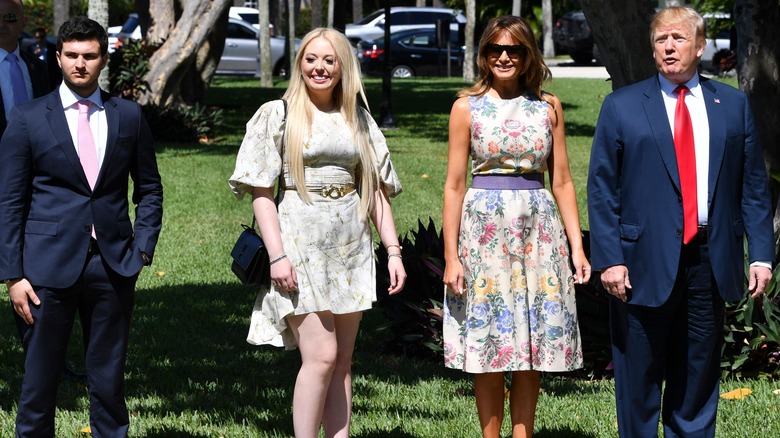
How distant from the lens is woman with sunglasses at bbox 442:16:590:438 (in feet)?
15.8

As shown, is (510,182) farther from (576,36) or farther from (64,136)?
(576,36)

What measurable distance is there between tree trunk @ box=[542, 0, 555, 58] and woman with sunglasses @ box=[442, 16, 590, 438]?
40807 millimetres

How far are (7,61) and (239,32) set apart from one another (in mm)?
31312

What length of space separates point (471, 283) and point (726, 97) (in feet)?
4.07

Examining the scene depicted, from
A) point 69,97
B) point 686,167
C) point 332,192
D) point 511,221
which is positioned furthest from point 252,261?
point 686,167

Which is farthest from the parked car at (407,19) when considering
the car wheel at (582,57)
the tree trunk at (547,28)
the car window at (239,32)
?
the tree trunk at (547,28)

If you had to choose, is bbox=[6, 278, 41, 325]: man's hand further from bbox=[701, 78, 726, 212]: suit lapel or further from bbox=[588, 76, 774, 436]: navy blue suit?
bbox=[701, 78, 726, 212]: suit lapel

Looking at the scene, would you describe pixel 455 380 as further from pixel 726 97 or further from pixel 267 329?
pixel 726 97

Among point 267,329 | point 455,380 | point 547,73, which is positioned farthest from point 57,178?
point 455,380

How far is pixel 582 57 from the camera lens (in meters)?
42.9

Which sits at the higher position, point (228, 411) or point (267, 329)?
point (267, 329)

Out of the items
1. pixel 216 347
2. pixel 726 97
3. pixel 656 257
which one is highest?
pixel 726 97

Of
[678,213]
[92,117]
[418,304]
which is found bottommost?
[418,304]

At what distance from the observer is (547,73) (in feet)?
16.2
